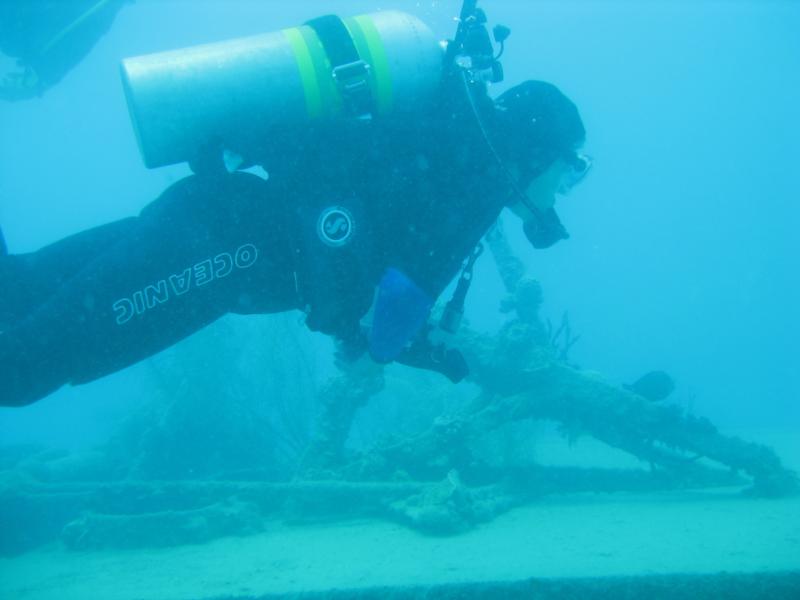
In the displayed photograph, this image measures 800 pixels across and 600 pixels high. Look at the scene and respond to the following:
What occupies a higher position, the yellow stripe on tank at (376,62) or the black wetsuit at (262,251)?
the yellow stripe on tank at (376,62)

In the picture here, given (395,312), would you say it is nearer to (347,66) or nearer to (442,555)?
(347,66)

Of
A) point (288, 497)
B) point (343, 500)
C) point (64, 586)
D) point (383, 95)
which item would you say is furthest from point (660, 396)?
point (64, 586)

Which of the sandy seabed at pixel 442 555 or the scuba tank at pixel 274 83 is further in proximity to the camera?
the sandy seabed at pixel 442 555

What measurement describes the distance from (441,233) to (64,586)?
555 cm

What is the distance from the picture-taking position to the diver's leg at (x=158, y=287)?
252cm

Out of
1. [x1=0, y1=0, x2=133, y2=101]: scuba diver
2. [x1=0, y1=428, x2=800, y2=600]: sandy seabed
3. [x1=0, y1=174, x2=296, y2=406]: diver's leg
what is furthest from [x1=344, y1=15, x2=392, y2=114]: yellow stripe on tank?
[x1=0, y1=0, x2=133, y2=101]: scuba diver

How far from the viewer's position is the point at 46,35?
11.7 m

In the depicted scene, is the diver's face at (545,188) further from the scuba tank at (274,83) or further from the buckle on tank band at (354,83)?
the buckle on tank band at (354,83)

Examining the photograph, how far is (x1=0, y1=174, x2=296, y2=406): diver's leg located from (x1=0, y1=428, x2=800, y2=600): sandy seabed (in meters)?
1.83

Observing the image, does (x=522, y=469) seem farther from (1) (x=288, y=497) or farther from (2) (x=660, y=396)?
(1) (x=288, y=497)

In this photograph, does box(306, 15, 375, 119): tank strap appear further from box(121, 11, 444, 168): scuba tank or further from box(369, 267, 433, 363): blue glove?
box(369, 267, 433, 363): blue glove

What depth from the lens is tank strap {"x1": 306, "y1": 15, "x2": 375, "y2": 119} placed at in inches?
118

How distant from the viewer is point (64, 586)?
5.69m

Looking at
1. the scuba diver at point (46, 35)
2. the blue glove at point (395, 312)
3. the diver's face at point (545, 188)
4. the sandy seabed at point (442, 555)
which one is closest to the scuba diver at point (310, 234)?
the blue glove at point (395, 312)
